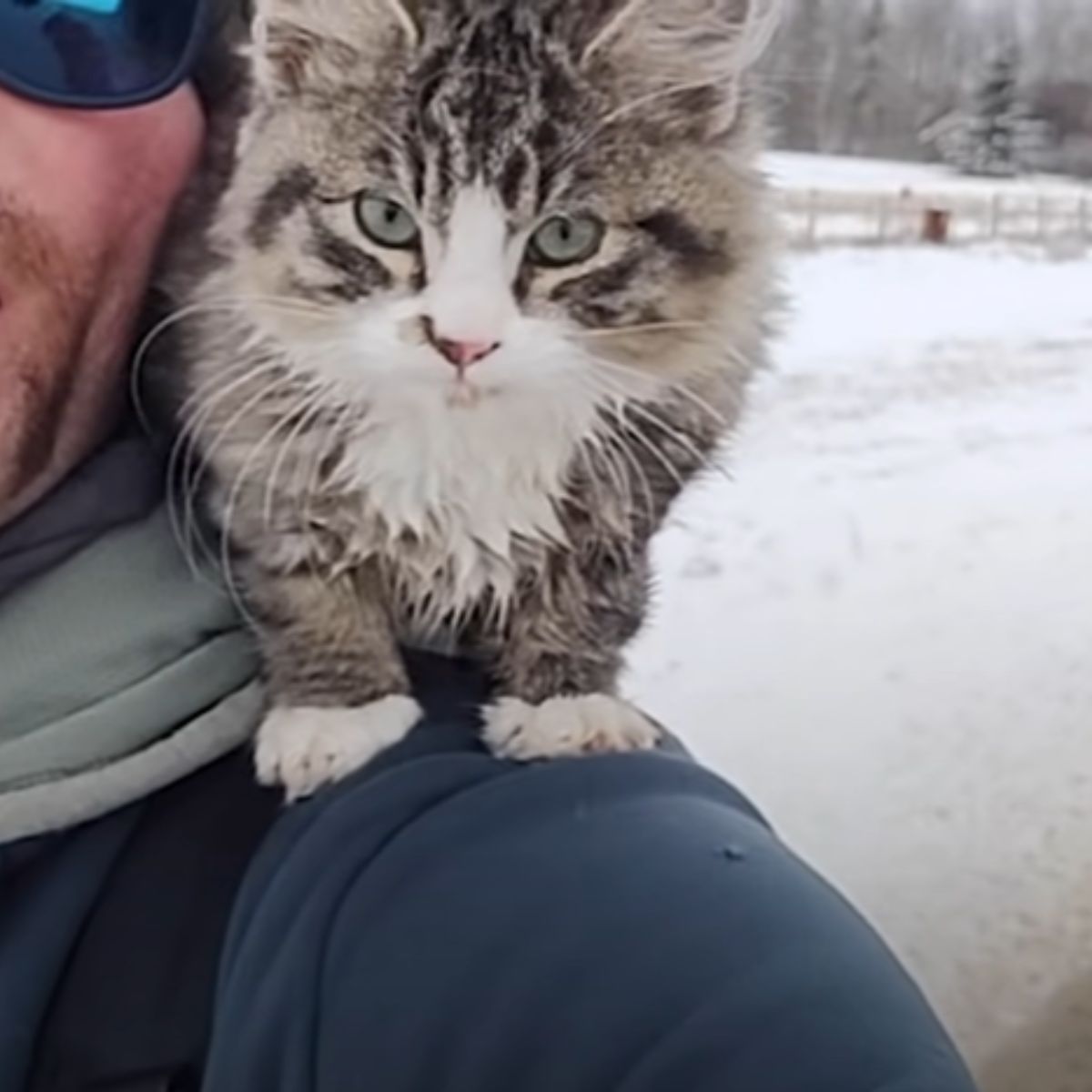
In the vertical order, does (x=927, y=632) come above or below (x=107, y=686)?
below

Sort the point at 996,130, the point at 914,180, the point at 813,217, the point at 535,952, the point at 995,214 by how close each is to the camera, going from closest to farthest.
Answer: the point at 535,952
the point at 813,217
the point at 996,130
the point at 914,180
the point at 995,214

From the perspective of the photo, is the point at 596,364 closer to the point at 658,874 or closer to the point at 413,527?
the point at 413,527

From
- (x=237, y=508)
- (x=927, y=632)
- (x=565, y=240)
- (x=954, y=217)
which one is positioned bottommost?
(x=927, y=632)

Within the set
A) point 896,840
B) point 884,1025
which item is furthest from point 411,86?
point 896,840

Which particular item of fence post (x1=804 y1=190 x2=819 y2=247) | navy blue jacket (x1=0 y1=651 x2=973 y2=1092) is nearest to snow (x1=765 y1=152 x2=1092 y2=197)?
fence post (x1=804 y1=190 x2=819 y2=247)

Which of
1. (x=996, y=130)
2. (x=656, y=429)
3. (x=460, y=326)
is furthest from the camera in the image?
(x=996, y=130)

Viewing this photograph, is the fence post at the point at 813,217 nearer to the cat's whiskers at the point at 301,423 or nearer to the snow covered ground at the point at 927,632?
the snow covered ground at the point at 927,632

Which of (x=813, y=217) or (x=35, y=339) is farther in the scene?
(x=813, y=217)

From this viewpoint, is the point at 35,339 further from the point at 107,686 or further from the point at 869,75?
the point at 869,75

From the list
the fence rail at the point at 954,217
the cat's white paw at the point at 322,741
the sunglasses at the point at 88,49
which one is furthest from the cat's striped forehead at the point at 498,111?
the fence rail at the point at 954,217

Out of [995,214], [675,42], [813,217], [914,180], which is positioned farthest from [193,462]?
[995,214]
